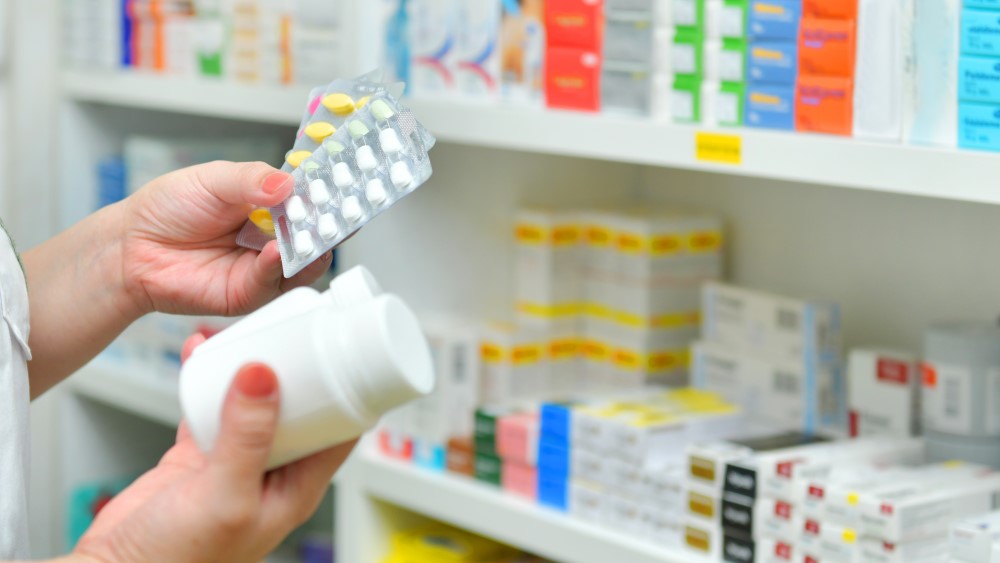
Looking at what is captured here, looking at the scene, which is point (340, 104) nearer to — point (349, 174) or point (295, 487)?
point (349, 174)

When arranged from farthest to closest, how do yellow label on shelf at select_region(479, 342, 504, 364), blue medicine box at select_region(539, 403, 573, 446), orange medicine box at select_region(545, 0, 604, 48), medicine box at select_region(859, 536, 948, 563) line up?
yellow label on shelf at select_region(479, 342, 504, 364) < blue medicine box at select_region(539, 403, 573, 446) < orange medicine box at select_region(545, 0, 604, 48) < medicine box at select_region(859, 536, 948, 563)

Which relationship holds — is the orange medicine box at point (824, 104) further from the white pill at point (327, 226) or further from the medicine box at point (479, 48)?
the white pill at point (327, 226)

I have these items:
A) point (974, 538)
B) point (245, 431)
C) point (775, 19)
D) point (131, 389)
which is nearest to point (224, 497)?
point (245, 431)

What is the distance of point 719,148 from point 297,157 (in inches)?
19.5

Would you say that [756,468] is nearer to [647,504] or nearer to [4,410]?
[647,504]

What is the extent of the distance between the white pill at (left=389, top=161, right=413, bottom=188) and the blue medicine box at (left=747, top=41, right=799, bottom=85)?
52cm

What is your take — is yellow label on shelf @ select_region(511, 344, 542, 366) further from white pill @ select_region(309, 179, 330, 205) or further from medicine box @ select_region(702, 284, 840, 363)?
white pill @ select_region(309, 179, 330, 205)

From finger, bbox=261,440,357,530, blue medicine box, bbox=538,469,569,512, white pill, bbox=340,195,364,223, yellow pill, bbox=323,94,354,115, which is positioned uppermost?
yellow pill, bbox=323,94,354,115

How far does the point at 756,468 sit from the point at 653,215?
0.56 m

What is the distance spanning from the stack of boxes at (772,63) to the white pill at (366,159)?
0.53 meters

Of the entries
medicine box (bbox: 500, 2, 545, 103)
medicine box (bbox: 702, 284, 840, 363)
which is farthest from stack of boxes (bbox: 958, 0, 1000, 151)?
medicine box (bbox: 500, 2, 545, 103)

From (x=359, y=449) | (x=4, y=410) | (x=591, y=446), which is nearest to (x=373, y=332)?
(x=4, y=410)

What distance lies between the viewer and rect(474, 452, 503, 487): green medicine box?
5.40 ft

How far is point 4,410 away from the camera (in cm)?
103
